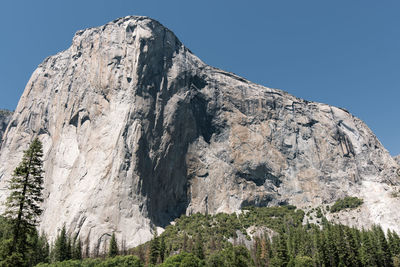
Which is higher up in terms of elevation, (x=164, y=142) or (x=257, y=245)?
(x=164, y=142)

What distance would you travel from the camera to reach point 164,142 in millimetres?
134875

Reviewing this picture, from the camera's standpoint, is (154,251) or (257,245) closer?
(154,251)

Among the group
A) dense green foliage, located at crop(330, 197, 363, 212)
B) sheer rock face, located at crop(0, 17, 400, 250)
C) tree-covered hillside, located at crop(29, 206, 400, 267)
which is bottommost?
tree-covered hillside, located at crop(29, 206, 400, 267)

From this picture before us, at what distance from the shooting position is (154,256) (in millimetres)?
87875

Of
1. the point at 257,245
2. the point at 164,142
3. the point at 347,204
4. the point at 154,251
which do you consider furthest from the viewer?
the point at 164,142

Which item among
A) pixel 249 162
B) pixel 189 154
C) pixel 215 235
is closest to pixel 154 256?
pixel 215 235

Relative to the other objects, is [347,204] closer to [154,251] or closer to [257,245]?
[257,245]

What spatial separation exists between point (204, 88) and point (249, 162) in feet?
136

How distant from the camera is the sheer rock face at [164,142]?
12031 centimetres

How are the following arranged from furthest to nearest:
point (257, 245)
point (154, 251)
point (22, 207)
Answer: point (257, 245) < point (154, 251) < point (22, 207)

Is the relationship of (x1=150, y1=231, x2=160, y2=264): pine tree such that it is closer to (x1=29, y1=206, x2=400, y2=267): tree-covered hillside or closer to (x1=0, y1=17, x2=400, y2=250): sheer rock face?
(x1=29, y1=206, x2=400, y2=267): tree-covered hillside

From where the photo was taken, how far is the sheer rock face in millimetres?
120312

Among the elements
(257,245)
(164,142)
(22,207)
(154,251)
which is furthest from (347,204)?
(22,207)

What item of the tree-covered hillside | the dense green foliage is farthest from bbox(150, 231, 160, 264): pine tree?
the dense green foliage
